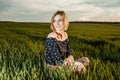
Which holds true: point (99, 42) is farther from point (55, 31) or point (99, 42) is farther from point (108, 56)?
point (55, 31)

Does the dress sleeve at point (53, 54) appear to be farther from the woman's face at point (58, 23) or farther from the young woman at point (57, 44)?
the woman's face at point (58, 23)

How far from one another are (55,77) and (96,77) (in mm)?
566

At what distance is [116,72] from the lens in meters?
5.68

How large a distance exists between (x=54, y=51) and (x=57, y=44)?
199 millimetres

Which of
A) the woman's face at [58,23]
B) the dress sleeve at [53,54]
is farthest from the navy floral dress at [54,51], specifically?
the woman's face at [58,23]

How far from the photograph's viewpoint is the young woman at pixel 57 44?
568 cm

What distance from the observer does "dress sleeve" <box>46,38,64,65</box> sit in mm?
5656

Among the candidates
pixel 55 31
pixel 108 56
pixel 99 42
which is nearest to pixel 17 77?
pixel 55 31

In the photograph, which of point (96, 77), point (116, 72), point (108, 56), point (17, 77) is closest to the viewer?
Result: point (17, 77)

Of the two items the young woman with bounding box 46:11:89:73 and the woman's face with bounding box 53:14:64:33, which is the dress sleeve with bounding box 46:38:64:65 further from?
the woman's face with bounding box 53:14:64:33

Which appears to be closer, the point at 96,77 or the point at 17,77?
the point at 17,77

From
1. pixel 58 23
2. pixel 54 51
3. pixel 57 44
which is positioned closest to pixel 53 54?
pixel 54 51

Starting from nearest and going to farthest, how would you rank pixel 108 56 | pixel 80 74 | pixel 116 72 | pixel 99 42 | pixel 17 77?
pixel 17 77, pixel 80 74, pixel 116 72, pixel 108 56, pixel 99 42

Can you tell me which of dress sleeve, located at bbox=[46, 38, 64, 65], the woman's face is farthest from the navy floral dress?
the woman's face
